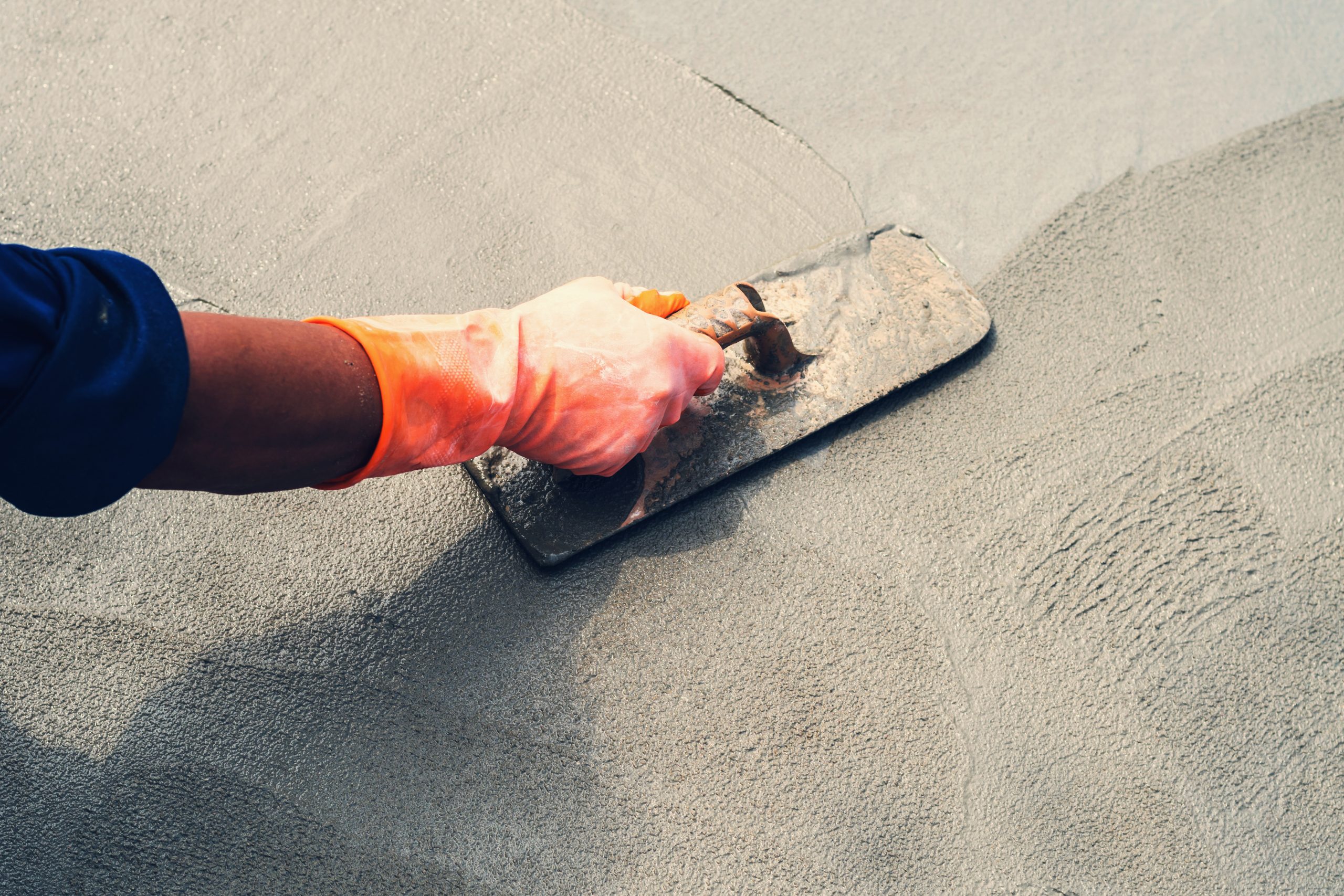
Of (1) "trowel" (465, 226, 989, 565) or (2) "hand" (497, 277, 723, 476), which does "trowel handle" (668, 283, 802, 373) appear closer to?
(1) "trowel" (465, 226, 989, 565)

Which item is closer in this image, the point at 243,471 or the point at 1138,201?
the point at 243,471

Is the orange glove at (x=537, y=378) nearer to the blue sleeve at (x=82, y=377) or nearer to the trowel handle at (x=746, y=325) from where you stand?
the trowel handle at (x=746, y=325)

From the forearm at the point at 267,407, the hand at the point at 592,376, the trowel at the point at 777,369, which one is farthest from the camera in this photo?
the trowel at the point at 777,369

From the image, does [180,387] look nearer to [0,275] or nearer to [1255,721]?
[0,275]

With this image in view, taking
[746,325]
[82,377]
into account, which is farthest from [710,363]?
[82,377]

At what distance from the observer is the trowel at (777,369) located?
173 centimetres

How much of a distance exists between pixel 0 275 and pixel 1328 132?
3.01 metres

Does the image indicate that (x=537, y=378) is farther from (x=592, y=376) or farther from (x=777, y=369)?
(x=777, y=369)

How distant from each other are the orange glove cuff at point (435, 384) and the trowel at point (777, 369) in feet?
1.00

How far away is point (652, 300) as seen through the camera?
1.76m

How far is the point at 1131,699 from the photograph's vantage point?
167cm

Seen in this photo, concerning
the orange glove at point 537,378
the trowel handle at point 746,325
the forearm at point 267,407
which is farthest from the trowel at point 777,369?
the forearm at point 267,407

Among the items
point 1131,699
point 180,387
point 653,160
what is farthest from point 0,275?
point 1131,699

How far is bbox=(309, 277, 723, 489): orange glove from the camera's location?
1352mm
